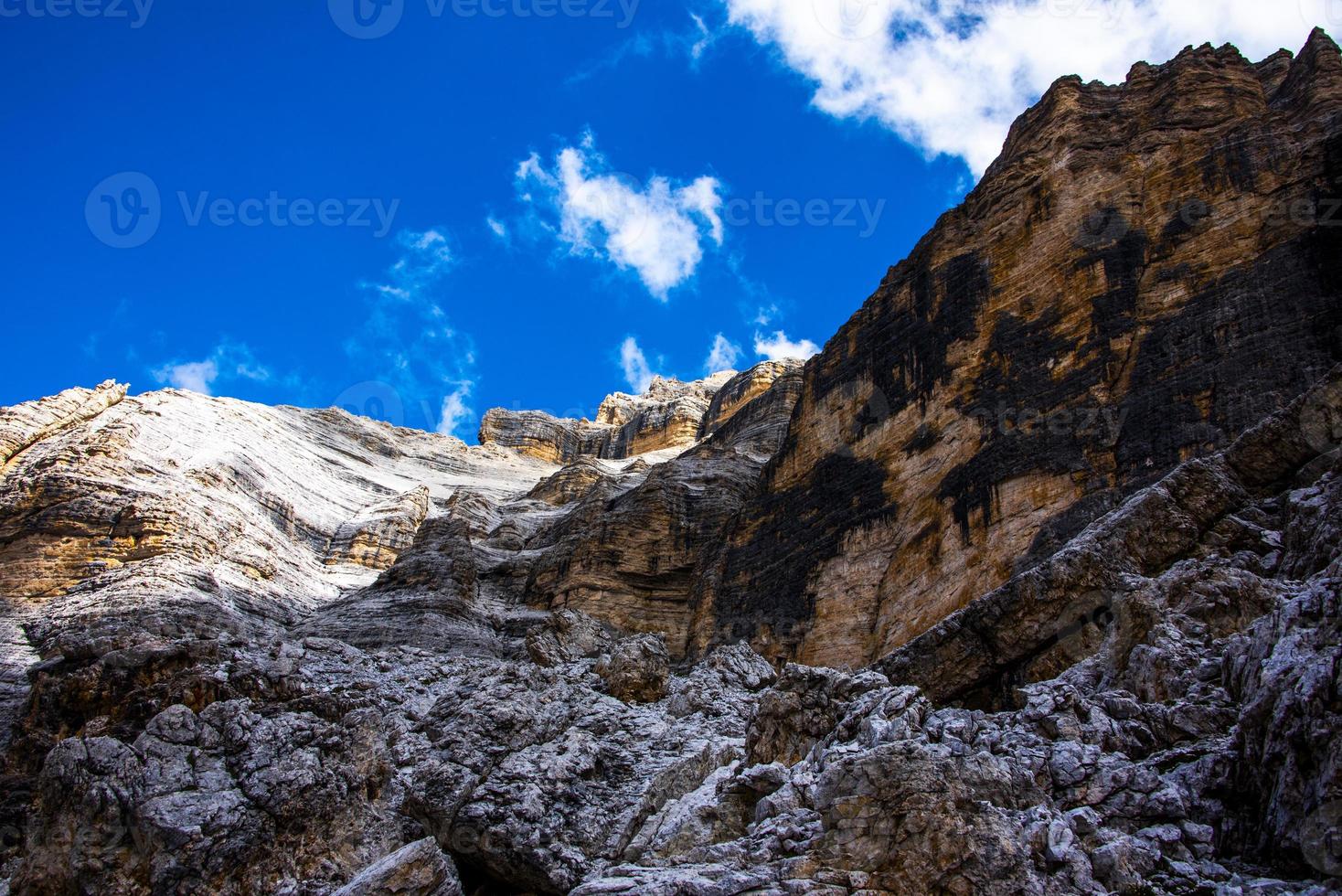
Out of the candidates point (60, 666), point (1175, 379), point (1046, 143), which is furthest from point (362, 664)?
point (1046, 143)

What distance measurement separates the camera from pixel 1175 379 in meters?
35.8

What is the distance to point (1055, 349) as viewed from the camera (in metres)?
40.8

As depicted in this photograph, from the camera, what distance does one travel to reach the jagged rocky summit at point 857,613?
1371 cm

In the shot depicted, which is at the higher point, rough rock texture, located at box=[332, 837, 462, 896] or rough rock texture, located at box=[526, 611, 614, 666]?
rough rock texture, located at box=[526, 611, 614, 666]

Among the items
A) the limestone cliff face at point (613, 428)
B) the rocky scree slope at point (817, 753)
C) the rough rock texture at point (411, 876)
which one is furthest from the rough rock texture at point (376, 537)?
the rough rock texture at point (411, 876)

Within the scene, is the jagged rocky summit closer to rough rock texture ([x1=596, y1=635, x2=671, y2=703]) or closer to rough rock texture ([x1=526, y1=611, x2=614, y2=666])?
rough rock texture ([x1=596, y1=635, x2=671, y2=703])

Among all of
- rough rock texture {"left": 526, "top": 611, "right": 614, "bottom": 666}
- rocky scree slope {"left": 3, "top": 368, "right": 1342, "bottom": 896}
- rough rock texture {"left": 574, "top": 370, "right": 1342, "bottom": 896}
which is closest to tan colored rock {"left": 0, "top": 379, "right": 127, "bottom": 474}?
rocky scree slope {"left": 3, "top": 368, "right": 1342, "bottom": 896}

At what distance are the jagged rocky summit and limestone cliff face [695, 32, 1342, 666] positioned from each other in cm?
19

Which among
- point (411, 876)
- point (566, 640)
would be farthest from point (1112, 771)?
point (566, 640)

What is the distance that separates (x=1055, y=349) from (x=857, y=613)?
12955 mm

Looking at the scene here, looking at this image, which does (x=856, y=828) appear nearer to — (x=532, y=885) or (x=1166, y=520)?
(x=532, y=885)

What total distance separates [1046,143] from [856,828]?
1631 inches

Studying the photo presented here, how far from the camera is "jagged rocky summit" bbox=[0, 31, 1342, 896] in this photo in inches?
540

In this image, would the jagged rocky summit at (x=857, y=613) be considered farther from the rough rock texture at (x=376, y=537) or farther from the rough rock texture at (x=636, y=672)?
the rough rock texture at (x=376, y=537)
